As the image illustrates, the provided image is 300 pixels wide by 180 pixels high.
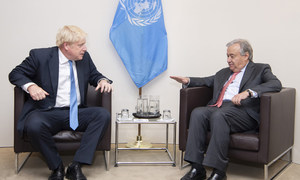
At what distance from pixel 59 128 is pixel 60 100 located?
0.26 metres

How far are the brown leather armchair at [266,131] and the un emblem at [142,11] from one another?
105 centimetres

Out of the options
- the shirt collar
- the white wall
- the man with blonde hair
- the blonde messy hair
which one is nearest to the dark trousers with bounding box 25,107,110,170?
the man with blonde hair

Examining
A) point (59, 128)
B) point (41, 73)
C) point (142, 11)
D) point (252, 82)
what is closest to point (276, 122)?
point (252, 82)

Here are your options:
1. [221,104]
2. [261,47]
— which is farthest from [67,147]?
[261,47]

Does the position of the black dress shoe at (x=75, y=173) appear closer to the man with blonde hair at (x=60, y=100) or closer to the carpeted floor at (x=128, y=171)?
Result: the man with blonde hair at (x=60, y=100)

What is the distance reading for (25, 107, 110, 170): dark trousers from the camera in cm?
236

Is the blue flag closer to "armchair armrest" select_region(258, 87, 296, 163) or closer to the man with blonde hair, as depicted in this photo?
the man with blonde hair

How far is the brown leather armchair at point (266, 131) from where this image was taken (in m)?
2.34

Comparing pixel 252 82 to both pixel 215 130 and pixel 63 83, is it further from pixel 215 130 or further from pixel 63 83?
pixel 63 83

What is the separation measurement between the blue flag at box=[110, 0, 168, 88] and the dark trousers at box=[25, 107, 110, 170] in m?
0.99

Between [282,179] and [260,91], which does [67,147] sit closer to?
Answer: [260,91]

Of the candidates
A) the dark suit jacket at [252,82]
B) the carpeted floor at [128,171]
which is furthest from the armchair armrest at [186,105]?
the carpeted floor at [128,171]

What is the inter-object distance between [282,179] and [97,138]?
1.50m

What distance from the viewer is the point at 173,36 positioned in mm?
3609
